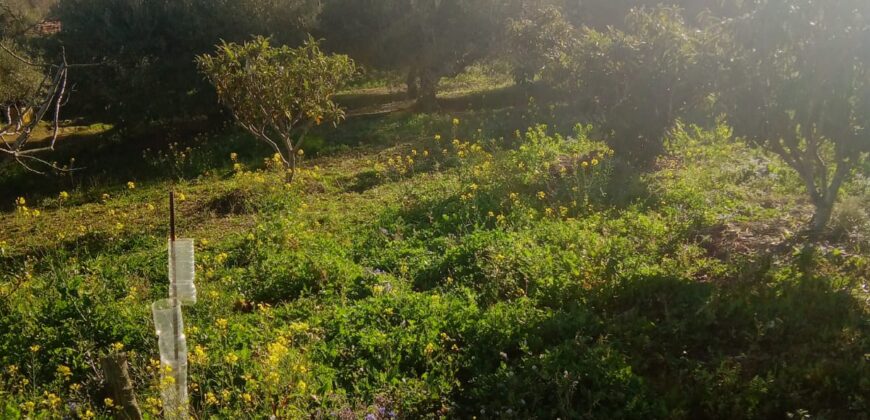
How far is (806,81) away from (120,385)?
667cm

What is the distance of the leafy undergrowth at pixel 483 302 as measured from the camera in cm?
458

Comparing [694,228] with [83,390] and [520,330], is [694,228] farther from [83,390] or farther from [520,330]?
[83,390]

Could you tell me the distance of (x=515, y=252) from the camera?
6711mm

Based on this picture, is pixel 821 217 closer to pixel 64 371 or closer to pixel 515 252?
pixel 515 252

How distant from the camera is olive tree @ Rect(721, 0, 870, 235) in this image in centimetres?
632

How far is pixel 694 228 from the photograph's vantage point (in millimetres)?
7332

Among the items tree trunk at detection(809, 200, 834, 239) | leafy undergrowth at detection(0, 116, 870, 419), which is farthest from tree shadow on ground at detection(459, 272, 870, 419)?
tree trunk at detection(809, 200, 834, 239)

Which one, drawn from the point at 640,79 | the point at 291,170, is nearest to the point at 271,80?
the point at 291,170

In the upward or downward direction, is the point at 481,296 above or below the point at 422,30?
below

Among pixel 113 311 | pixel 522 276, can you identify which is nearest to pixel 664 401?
pixel 522 276

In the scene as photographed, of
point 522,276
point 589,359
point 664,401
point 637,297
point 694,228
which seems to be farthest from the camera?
point 694,228

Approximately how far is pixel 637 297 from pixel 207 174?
9.43 metres

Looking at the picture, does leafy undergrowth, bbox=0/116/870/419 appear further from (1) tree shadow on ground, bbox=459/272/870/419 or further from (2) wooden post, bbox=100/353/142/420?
(2) wooden post, bbox=100/353/142/420

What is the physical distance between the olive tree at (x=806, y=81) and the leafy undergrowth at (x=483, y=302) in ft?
3.02
